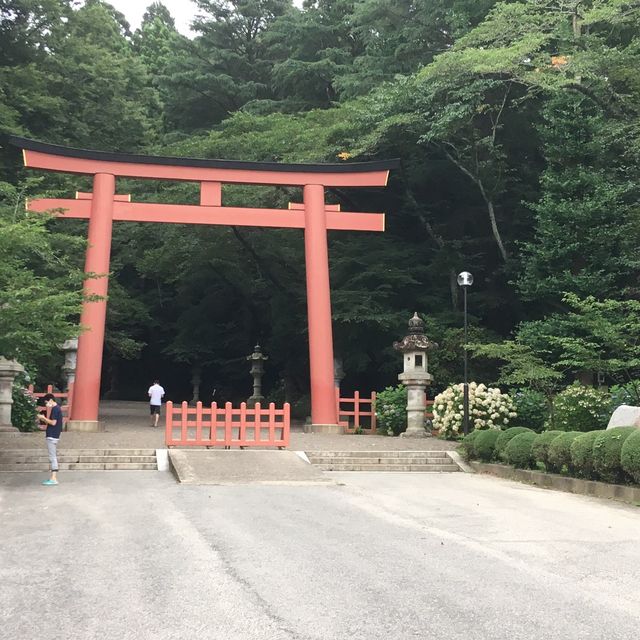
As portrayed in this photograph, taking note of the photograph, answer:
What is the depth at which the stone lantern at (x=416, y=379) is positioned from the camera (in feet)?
58.8

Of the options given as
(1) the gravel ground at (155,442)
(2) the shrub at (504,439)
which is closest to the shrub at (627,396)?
(2) the shrub at (504,439)

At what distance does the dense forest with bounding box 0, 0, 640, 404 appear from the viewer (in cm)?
1838

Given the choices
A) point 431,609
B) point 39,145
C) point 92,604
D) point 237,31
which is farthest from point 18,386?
point 237,31

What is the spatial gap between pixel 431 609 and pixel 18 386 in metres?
15.7

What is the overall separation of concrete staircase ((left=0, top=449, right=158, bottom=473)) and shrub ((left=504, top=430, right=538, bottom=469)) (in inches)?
248

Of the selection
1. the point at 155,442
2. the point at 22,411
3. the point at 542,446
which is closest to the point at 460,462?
the point at 542,446

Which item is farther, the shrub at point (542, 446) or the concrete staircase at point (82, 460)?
the concrete staircase at point (82, 460)

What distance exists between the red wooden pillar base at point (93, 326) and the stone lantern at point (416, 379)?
7.91 meters

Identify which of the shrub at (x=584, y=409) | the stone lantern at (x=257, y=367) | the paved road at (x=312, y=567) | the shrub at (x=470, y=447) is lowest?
the paved road at (x=312, y=567)

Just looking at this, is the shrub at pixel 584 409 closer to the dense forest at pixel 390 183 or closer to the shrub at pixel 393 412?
Answer: the dense forest at pixel 390 183

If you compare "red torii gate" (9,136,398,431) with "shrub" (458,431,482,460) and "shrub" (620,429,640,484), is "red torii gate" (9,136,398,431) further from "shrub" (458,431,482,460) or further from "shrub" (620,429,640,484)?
"shrub" (620,429,640,484)

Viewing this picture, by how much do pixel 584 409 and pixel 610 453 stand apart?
4.53 meters

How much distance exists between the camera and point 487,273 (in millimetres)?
24547

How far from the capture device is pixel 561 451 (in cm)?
1052
